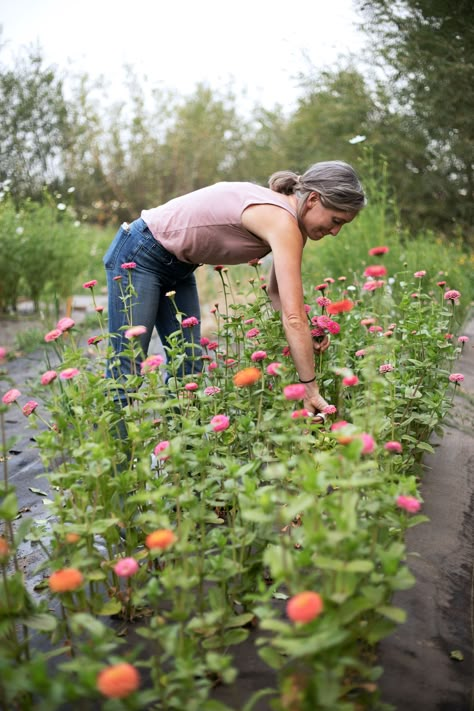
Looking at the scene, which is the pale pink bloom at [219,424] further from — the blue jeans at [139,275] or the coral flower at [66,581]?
the blue jeans at [139,275]

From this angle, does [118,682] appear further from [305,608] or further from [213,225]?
[213,225]

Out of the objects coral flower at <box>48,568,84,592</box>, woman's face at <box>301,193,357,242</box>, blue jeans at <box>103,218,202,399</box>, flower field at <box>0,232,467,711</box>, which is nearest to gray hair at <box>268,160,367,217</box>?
woman's face at <box>301,193,357,242</box>

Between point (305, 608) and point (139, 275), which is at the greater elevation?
point (139, 275)

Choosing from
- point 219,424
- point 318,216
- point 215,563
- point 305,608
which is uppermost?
point 318,216

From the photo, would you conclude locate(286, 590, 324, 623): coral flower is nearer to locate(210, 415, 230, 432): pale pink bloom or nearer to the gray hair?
locate(210, 415, 230, 432): pale pink bloom

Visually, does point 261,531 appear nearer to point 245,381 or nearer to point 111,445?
point 245,381

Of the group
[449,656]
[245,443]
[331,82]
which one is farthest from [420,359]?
[331,82]

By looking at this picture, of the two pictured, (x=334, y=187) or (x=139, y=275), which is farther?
(x=139, y=275)

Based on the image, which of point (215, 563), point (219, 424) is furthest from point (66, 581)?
point (219, 424)

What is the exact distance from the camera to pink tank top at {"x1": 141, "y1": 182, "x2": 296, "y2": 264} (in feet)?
7.89

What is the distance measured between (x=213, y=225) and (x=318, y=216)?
0.39m

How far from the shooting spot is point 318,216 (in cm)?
234

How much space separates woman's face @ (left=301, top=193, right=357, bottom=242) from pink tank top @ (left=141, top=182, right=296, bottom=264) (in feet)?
0.21

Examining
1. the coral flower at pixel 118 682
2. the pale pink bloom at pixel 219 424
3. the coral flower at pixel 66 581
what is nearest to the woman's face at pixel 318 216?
the pale pink bloom at pixel 219 424
